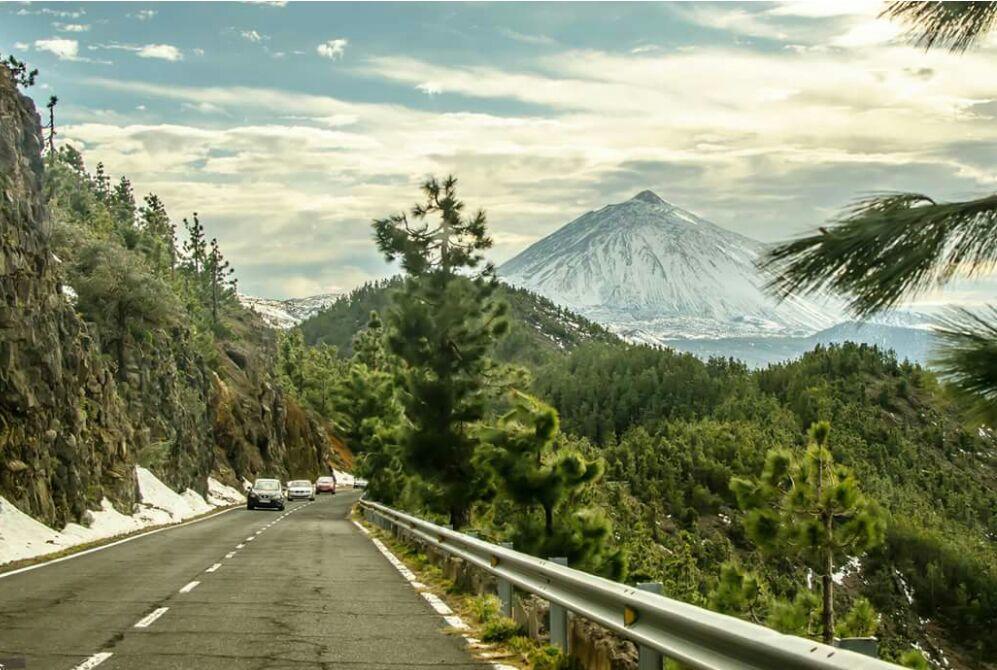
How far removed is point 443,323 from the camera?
42.0 metres

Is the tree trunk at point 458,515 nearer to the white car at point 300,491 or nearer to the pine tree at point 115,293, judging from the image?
the pine tree at point 115,293

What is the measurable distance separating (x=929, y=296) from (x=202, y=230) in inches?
5604

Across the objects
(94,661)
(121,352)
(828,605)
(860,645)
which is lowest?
(828,605)

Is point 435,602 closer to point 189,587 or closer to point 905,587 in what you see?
point 189,587

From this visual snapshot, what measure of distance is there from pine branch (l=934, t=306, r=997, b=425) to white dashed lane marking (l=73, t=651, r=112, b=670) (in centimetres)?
619

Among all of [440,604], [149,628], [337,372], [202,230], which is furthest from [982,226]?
[337,372]

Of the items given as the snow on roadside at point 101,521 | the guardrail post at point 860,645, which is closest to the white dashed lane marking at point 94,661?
the guardrail post at point 860,645

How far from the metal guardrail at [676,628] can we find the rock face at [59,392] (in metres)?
18.9

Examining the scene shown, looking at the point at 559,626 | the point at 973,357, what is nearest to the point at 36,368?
the point at 559,626

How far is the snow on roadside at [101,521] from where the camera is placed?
21312 mm

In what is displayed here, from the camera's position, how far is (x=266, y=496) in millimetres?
49781

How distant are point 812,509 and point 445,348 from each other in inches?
593

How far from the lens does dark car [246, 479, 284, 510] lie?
49.8 metres

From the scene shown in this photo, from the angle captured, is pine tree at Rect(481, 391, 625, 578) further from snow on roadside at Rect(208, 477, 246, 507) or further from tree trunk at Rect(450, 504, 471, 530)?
snow on roadside at Rect(208, 477, 246, 507)
